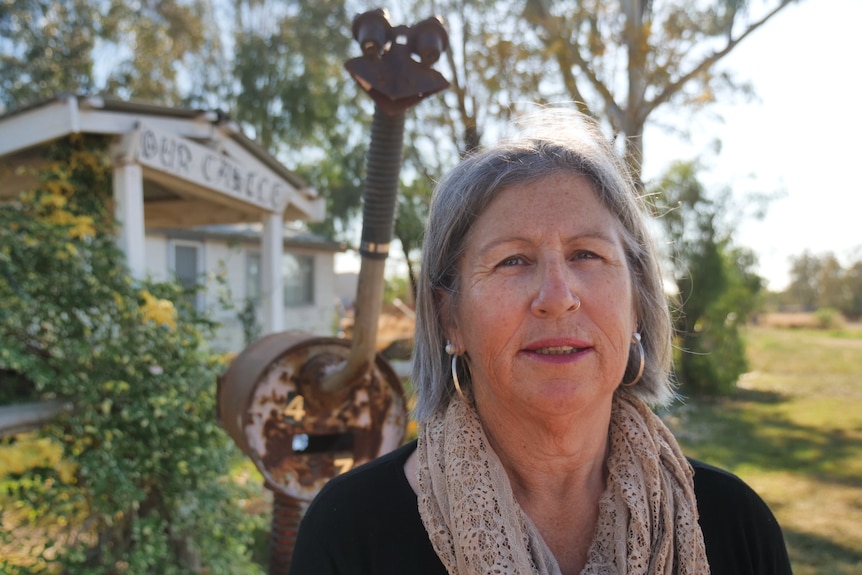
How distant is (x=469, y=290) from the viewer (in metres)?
1.46

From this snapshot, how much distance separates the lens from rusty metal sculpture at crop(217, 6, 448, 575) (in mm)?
2029

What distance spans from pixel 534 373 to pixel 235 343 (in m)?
12.3

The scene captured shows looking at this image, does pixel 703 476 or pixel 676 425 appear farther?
pixel 676 425

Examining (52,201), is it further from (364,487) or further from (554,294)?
(554,294)

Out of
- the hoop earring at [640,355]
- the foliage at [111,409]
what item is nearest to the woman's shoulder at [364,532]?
the hoop earring at [640,355]

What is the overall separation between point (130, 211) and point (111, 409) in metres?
1.25

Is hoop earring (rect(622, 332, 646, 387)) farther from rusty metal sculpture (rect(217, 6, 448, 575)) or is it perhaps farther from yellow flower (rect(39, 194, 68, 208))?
yellow flower (rect(39, 194, 68, 208))

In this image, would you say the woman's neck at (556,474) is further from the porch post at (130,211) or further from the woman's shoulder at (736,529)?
the porch post at (130,211)

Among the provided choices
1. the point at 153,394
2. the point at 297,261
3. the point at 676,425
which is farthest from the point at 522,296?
the point at 297,261

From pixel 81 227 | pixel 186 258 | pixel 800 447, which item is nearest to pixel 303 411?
pixel 81 227

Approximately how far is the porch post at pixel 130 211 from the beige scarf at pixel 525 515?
307cm

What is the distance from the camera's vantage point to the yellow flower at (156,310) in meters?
3.52

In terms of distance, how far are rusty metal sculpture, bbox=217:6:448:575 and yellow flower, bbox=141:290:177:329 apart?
2.81 feet

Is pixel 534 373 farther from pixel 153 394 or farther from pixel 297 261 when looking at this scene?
pixel 297 261
